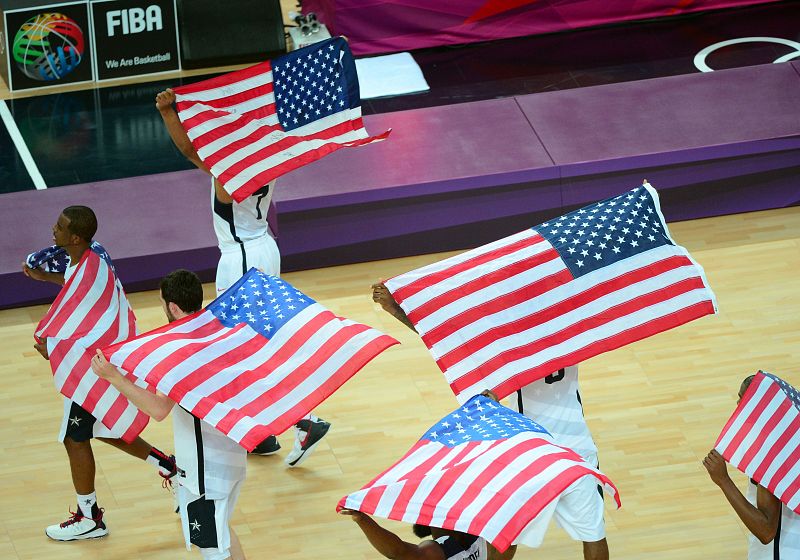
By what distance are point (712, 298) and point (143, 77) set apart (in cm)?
805

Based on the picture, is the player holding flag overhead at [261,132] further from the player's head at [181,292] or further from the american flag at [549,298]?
the american flag at [549,298]

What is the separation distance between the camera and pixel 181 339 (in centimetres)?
686

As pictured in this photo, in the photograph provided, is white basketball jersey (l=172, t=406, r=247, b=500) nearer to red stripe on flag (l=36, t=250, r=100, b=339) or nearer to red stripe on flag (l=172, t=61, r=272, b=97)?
red stripe on flag (l=36, t=250, r=100, b=339)

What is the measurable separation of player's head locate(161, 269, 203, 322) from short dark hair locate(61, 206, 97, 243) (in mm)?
793

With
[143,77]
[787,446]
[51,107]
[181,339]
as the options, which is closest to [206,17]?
[143,77]

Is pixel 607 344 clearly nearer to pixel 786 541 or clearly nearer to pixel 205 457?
pixel 786 541

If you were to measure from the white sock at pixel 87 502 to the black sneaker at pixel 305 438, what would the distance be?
123 centimetres

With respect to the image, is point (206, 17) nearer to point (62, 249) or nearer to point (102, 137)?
point (102, 137)

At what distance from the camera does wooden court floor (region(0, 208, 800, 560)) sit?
7.81 metres

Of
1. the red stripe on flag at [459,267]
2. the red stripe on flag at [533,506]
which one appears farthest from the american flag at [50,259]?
the red stripe on flag at [533,506]

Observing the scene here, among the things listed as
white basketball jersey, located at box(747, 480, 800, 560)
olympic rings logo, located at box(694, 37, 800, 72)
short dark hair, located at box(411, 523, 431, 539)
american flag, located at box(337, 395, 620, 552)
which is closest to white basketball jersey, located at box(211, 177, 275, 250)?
american flag, located at box(337, 395, 620, 552)

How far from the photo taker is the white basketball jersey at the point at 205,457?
687 cm

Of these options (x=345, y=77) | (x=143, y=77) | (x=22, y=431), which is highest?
(x=345, y=77)

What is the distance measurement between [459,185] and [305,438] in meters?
2.90
